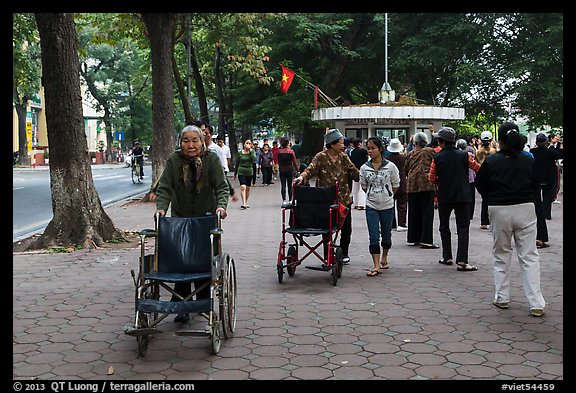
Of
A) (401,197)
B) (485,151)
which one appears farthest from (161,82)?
(485,151)

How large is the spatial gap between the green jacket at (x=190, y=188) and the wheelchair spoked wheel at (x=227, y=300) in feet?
2.19

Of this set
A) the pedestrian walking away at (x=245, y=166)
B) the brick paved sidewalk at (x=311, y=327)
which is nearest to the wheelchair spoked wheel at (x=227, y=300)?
the brick paved sidewalk at (x=311, y=327)

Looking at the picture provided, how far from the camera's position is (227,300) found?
19.2 feet

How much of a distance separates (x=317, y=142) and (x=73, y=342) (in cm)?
3354

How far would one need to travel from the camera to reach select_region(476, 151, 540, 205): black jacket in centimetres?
678

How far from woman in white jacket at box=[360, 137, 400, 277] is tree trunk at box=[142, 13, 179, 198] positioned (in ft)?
37.7

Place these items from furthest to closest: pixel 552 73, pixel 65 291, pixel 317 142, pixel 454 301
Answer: pixel 317 142, pixel 552 73, pixel 65 291, pixel 454 301

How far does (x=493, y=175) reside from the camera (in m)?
6.91

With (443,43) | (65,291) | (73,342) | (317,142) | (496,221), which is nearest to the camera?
(73,342)

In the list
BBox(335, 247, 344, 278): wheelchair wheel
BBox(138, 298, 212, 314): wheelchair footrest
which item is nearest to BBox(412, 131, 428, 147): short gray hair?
BBox(335, 247, 344, 278): wheelchair wheel

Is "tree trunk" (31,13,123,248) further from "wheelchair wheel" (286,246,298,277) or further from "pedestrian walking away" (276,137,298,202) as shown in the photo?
"pedestrian walking away" (276,137,298,202)
